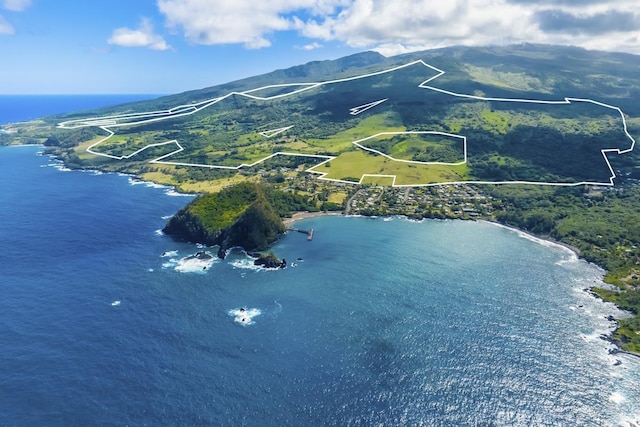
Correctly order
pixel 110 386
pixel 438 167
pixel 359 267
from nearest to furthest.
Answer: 1. pixel 110 386
2. pixel 359 267
3. pixel 438 167

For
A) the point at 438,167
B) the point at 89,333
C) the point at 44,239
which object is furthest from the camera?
the point at 438,167

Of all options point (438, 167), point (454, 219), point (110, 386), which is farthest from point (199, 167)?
point (110, 386)

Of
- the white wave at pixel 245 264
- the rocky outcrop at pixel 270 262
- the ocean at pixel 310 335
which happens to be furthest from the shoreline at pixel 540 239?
the rocky outcrop at pixel 270 262

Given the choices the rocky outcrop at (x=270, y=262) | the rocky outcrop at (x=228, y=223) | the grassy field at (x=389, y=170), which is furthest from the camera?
the grassy field at (x=389, y=170)

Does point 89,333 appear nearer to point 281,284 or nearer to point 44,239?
point 281,284

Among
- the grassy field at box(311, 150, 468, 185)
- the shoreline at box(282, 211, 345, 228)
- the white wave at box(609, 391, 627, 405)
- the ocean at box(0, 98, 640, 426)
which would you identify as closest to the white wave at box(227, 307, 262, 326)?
the ocean at box(0, 98, 640, 426)

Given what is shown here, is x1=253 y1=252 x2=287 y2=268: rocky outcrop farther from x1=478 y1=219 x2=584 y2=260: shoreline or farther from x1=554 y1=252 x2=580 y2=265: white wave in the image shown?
x1=478 y1=219 x2=584 y2=260: shoreline

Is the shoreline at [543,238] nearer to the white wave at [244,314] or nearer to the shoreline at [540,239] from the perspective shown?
the shoreline at [540,239]
